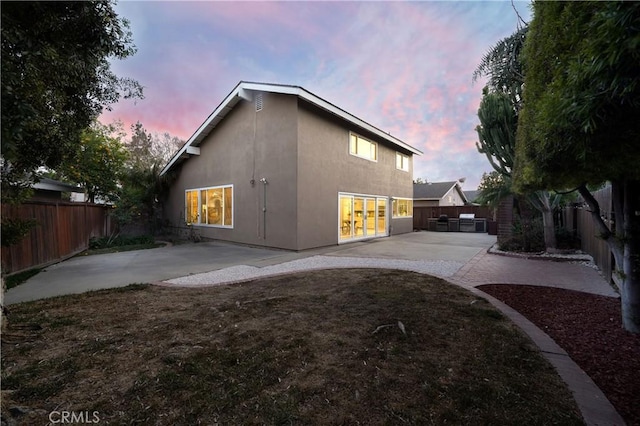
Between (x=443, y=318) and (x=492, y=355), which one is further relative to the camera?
(x=443, y=318)

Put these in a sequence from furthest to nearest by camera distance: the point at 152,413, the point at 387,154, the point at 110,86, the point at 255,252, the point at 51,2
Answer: the point at 387,154 < the point at 255,252 < the point at 110,86 < the point at 51,2 < the point at 152,413

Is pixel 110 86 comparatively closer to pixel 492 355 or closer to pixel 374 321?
pixel 374 321

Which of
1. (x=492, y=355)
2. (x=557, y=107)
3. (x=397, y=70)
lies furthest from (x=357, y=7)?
(x=492, y=355)

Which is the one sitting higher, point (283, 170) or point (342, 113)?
point (342, 113)

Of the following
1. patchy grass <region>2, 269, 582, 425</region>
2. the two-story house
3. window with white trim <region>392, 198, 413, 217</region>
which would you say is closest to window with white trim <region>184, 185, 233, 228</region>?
the two-story house

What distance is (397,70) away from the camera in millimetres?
11539

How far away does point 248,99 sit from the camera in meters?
11.2

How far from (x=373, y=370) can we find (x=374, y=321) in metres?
1.08

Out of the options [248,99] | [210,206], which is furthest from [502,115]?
[210,206]

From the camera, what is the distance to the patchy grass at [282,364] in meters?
1.93

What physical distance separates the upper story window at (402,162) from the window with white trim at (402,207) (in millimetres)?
1927

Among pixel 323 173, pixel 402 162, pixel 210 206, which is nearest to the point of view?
pixel 323 173

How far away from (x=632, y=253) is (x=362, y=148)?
35.4 ft

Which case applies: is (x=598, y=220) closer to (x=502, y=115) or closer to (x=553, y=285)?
(x=553, y=285)
